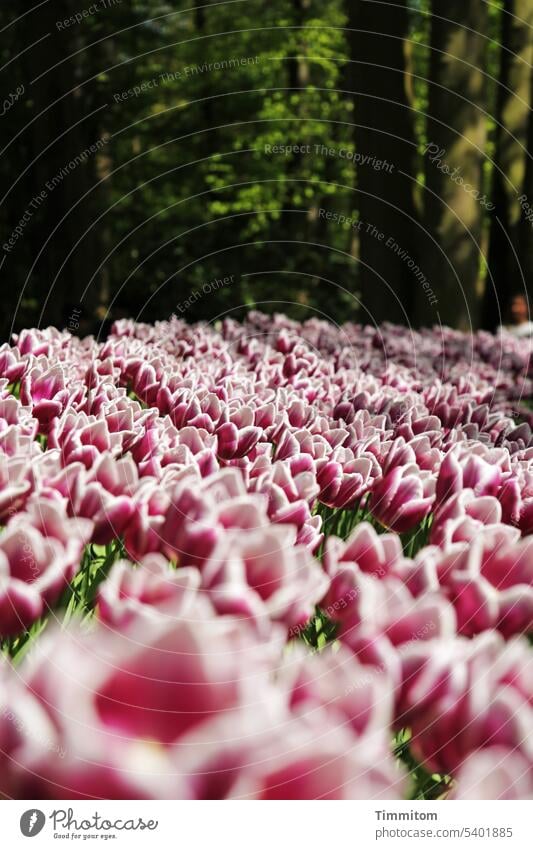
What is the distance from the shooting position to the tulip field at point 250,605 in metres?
1.10

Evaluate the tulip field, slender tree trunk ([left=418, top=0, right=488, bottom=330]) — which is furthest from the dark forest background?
the tulip field

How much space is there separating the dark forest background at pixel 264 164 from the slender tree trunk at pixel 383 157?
1.1 inches

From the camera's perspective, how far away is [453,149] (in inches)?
482

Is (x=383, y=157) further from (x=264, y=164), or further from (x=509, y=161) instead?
(x=264, y=164)

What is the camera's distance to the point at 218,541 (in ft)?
5.99

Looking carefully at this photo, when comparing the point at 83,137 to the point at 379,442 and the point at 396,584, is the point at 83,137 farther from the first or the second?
the point at 396,584

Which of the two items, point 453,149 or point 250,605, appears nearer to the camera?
point 250,605
